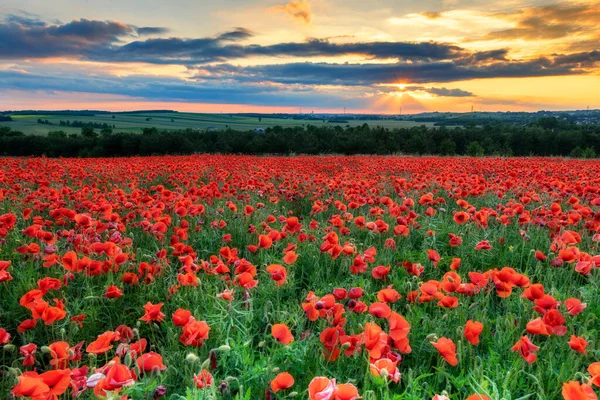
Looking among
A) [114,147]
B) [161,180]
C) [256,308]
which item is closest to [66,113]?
[114,147]

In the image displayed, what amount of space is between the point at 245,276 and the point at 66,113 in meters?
116

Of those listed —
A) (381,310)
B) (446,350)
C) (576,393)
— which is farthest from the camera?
(381,310)

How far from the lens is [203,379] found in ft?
6.29

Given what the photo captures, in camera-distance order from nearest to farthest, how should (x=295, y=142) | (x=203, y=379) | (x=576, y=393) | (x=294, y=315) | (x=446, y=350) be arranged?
1. (x=576, y=393)
2. (x=203, y=379)
3. (x=446, y=350)
4. (x=294, y=315)
5. (x=295, y=142)

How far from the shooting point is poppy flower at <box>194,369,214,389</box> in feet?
6.03

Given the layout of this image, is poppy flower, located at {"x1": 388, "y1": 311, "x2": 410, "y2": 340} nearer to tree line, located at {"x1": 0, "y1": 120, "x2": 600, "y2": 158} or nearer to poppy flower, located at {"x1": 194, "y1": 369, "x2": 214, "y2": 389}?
poppy flower, located at {"x1": 194, "y1": 369, "x2": 214, "y2": 389}

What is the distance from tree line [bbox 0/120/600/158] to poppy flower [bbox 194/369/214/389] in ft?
85.4

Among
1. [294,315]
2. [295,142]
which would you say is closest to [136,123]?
[295,142]

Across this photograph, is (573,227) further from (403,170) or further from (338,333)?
(403,170)

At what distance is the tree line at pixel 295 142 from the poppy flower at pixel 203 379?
26.0m

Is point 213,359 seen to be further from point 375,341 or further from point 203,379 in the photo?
point 375,341

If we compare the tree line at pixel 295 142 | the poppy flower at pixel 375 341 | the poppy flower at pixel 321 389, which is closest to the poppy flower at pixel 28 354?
the poppy flower at pixel 321 389

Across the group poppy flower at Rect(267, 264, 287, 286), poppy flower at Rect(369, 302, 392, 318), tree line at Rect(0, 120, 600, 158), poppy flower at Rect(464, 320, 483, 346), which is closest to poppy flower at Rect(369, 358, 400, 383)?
poppy flower at Rect(369, 302, 392, 318)

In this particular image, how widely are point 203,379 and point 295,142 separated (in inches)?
1413
